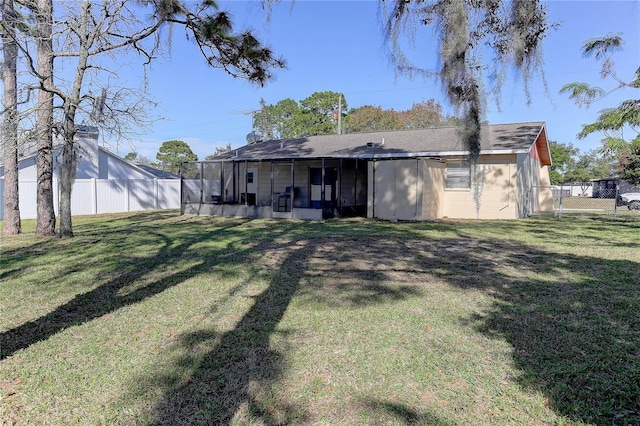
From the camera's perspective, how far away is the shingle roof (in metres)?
14.5

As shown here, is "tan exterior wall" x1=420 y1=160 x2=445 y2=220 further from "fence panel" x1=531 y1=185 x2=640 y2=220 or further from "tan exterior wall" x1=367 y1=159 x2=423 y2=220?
"fence panel" x1=531 y1=185 x2=640 y2=220

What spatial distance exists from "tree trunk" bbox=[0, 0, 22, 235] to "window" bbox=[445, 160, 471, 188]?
13.2 metres

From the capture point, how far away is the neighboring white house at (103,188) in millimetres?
16438

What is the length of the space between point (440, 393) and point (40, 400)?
250cm

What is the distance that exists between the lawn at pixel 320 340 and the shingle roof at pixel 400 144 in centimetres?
834

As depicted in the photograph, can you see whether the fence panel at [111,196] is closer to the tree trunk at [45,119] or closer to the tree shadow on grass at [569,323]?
the tree trunk at [45,119]

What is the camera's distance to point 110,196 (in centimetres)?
1945

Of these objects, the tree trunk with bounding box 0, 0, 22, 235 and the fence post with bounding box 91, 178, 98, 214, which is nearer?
the tree trunk with bounding box 0, 0, 22, 235

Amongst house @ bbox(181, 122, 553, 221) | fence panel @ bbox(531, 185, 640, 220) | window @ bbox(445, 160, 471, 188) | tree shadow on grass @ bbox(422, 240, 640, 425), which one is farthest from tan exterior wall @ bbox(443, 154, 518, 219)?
tree shadow on grass @ bbox(422, 240, 640, 425)

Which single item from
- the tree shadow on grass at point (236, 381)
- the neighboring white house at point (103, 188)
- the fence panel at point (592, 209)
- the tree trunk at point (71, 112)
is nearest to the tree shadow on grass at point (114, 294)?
the tree shadow on grass at point (236, 381)

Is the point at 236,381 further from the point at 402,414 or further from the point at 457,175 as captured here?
the point at 457,175

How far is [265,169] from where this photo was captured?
1878 centimetres

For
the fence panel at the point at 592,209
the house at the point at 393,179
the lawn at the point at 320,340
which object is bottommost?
the lawn at the point at 320,340

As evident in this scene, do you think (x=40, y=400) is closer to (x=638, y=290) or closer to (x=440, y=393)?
(x=440, y=393)
